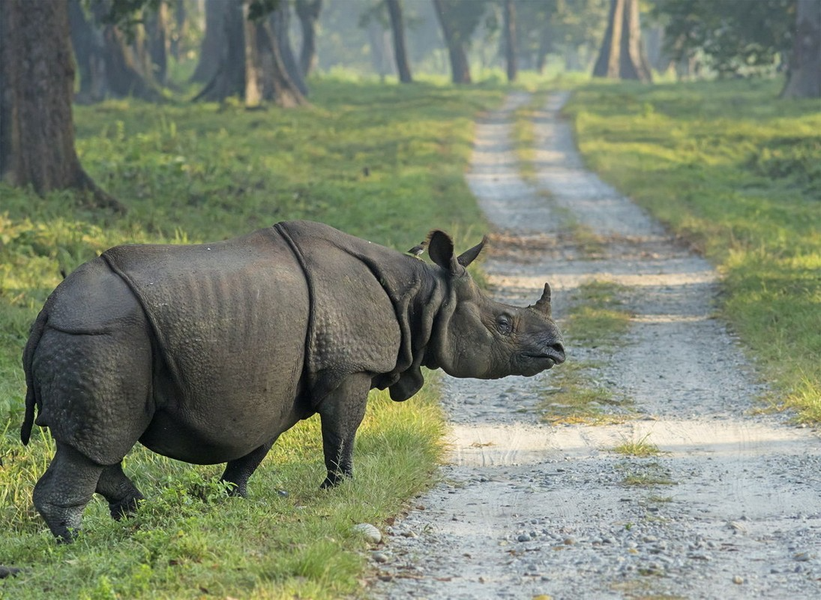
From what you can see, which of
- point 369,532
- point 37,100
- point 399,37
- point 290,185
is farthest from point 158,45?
point 369,532

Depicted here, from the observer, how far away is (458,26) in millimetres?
58500

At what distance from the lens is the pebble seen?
234 inches

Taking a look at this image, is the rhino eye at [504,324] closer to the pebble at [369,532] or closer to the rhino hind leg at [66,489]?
the pebble at [369,532]

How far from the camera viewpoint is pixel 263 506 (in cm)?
634

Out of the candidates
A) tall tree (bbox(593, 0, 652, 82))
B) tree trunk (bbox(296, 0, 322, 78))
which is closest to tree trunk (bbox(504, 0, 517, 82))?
tall tree (bbox(593, 0, 652, 82))

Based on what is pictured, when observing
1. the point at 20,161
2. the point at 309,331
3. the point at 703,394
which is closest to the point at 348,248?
the point at 309,331

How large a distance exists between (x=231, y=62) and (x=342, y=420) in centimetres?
2803

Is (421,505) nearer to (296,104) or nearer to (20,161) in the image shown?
(20,161)

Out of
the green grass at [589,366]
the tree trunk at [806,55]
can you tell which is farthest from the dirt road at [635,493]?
the tree trunk at [806,55]

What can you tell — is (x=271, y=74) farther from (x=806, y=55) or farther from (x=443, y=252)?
(x=443, y=252)

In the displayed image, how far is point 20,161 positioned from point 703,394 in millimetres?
10372

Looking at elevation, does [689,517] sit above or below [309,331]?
below

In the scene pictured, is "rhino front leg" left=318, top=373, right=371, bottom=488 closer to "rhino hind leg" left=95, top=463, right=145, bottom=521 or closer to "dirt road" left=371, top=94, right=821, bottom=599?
"dirt road" left=371, top=94, right=821, bottom=599

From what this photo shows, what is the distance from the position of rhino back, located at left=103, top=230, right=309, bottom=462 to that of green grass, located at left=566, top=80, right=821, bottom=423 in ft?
13.3
